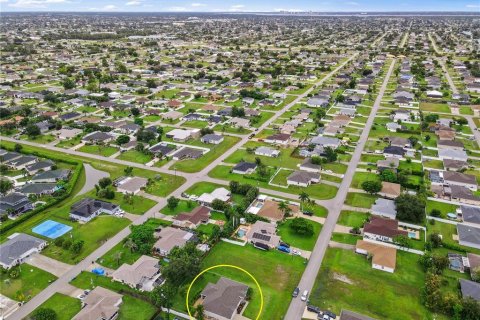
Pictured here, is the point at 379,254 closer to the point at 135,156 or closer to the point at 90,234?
the point at 90,234

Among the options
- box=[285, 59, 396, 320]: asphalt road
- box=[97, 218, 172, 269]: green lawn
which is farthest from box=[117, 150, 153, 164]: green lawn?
box=[285, 59, 396, 320]: asphalt road

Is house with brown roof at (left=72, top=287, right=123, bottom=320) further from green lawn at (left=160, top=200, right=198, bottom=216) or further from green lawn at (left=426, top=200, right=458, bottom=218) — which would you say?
green lawn at (left=426, top=200, right=458, bottom=218)

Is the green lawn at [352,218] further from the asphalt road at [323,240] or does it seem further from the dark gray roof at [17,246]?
the dark gray roof at [17,246]

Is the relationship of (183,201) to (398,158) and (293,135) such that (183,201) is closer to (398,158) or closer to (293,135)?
(293,135)

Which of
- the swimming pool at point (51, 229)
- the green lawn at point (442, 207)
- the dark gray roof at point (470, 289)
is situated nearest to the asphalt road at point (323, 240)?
the green lawn at point (442, 207)

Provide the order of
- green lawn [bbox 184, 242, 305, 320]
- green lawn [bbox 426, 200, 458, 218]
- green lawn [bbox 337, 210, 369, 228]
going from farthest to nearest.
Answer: green lawn [bbox 426, 200, 458, 218], green lawn [bbox 337, 210, 369, 228], green lawn [bbox 184, 242, 305, 320]

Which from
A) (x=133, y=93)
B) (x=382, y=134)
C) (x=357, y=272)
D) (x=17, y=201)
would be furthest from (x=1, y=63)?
(x=357, y=272)

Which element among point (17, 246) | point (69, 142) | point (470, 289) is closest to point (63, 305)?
point (17, 246)
